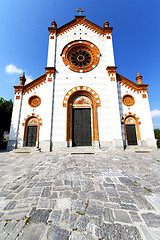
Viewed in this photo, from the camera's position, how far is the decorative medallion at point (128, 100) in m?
10.8

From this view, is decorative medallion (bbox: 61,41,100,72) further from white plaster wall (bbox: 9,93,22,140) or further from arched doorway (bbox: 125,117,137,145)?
arched doorway (bbox: 125,117,137,145)

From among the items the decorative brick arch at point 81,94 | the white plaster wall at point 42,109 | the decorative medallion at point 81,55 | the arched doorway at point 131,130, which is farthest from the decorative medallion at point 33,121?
the arched doorway at point 131,130

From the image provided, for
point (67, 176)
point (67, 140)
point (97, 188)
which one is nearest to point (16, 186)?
point (67, 176)

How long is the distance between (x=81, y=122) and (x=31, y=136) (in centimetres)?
577

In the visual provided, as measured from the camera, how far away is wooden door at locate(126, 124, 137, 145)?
1012 centimetres

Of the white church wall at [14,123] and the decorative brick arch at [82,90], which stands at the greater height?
the decorative brick arch at [82,90]

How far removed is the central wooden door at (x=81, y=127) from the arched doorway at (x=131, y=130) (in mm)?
4228

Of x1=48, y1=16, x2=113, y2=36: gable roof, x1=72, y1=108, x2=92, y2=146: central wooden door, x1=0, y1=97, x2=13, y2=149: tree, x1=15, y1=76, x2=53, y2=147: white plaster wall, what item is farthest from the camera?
x1=0, y1=97, x2=13, y2=149: tree

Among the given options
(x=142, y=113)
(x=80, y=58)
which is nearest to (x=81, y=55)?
(x=80, y=58)

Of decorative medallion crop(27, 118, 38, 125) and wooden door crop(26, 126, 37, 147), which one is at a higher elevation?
decorative medallion crop(27, 118, 38, 125)

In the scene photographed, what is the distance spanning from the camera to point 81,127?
404 inches

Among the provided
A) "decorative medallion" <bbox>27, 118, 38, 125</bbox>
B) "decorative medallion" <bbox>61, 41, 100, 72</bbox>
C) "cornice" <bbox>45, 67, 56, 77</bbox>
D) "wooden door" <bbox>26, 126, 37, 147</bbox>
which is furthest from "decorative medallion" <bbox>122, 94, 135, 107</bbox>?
"wooden door" <bbox>26, 126, 37, 147</bbox>

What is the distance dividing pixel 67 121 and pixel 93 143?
3.56 meters

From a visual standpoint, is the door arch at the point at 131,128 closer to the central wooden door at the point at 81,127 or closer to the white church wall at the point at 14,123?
the central wooden door at the point at 81,127
